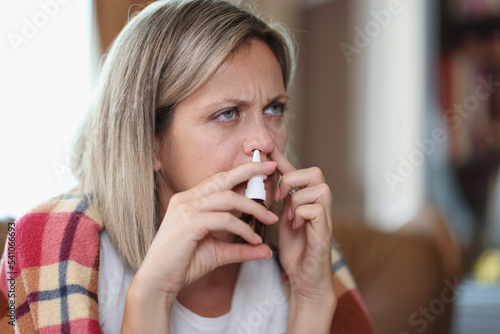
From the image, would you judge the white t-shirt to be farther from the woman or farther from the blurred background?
the blurred background

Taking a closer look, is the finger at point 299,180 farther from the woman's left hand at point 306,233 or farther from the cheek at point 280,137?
the cheek at point 280,137

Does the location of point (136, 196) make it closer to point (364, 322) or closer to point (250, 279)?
point (250, 279)

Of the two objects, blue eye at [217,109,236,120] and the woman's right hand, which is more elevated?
blue eye at [217,109,236,120]

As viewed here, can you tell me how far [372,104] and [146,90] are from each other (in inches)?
76.8

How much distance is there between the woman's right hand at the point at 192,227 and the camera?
829 mm

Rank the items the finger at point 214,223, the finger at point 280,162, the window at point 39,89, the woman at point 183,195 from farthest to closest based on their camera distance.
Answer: the window at point 39,89
the finger at point 280,162
the woman at point 183,195
the finger at point 214,223

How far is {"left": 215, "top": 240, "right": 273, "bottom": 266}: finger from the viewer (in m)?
0.92

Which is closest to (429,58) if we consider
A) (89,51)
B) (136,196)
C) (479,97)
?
(479,97)

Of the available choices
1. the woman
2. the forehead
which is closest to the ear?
the woman

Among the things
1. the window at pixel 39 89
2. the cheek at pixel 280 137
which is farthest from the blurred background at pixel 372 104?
the cheek at pixel 280 137

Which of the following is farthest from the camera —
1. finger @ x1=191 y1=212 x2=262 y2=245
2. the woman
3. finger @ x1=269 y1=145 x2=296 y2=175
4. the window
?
the window

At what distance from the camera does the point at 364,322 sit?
3.86 ft

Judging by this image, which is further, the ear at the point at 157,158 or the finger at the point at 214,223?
the ear at the point at 157,158

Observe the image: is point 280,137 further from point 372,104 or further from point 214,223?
point 372,104
